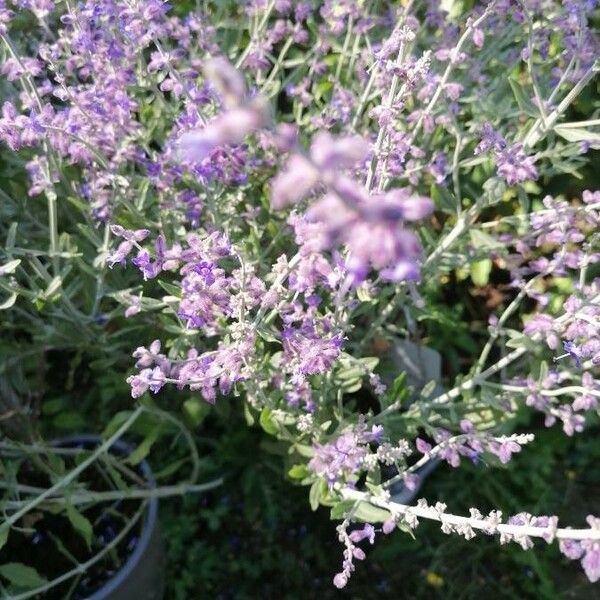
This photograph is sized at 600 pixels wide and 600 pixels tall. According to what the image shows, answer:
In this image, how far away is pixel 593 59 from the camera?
155 cm

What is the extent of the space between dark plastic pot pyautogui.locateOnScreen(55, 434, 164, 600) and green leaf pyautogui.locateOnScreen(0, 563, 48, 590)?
5.7 inches

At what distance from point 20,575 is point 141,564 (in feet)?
1.07

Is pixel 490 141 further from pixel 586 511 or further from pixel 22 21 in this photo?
pixel 586 511

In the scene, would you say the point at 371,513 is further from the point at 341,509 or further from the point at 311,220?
the point at 311,220

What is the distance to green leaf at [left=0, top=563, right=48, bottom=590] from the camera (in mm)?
1732

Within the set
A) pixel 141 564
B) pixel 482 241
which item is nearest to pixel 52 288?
pixel 141 564

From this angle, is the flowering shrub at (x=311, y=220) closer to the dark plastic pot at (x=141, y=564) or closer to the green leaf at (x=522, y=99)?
the green leaf at (x=522, y=99)

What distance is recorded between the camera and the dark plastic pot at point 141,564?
1871mm

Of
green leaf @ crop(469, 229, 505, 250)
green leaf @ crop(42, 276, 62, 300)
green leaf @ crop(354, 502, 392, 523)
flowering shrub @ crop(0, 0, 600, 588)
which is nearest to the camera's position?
flowering shrub @ crop(0, 0, 600, 588)

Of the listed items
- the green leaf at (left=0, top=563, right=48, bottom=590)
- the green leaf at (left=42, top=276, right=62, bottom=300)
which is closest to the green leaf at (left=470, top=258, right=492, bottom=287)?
the green leaf at (left=42, top=276, right=62, bottom=300)

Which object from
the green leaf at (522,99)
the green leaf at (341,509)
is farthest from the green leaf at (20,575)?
the green leaf at (522,99)

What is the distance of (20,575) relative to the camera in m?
1.74

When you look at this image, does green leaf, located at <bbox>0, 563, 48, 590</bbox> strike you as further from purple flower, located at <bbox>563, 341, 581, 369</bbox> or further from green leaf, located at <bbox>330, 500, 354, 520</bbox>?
purple flower, located at <bbox>563, 341, 581, 369</bbox>

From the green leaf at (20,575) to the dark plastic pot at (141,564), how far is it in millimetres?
144
